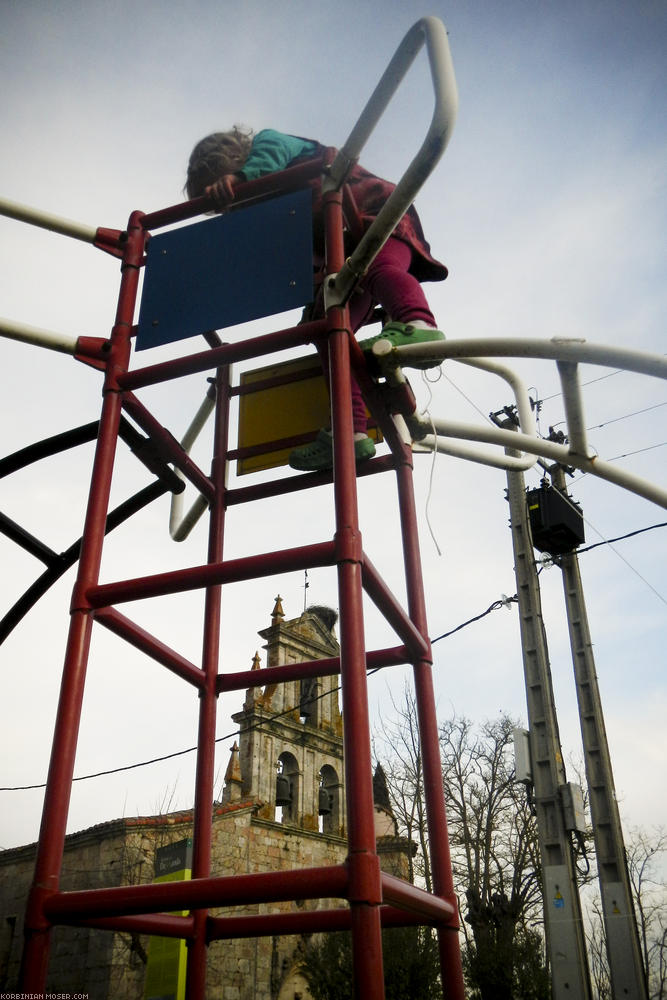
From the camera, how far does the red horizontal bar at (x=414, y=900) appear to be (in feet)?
5.00

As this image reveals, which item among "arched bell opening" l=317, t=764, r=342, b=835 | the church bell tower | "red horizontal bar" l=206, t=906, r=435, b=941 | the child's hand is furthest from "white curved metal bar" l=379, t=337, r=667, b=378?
"arched bell opening" l=317, t=764, r=342, b=835

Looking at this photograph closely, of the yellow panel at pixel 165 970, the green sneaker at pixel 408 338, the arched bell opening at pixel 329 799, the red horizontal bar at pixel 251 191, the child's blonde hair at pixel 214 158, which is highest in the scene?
the arched bell opening at pixel 329 799

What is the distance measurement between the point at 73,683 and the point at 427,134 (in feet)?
4.83

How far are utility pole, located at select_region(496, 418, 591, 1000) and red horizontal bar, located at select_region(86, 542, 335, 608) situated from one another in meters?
7.97

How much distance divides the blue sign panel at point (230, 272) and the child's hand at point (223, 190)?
88mm

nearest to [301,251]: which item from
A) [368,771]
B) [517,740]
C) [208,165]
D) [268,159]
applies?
[268,159]

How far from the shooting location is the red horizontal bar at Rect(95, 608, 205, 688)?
1984mm

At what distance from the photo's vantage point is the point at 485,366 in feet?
9.35

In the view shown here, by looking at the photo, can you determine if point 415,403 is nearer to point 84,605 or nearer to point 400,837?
point 84,605

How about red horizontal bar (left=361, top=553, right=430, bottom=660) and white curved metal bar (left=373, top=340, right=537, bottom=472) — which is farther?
white curved metal bar (left=373, top=340, right=537, bottom=472)

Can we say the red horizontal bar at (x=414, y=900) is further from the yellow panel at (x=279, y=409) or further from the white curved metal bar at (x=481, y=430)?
the yellow panel at (x=279, y=409)

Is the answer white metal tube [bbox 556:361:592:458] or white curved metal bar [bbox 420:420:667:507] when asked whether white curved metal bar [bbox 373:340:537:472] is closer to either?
white curved metal bar [bbox 420:420:667:507]

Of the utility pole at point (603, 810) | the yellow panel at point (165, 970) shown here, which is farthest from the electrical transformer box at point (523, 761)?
the yellow panel at point (165, 970)

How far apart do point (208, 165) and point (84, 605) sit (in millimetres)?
1582
